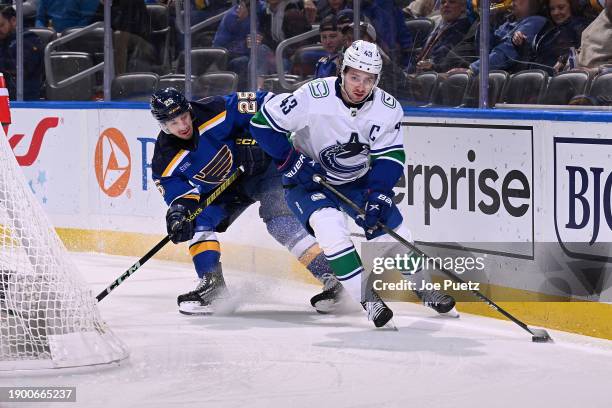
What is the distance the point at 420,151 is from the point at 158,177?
121cm

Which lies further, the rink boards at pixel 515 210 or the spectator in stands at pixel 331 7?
the spectator in stands at pixel 331 7

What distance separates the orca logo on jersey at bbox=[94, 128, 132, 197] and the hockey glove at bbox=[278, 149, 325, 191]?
2323 millimetres

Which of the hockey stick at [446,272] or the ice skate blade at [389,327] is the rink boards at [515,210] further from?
the ice skate blade at [389,327]

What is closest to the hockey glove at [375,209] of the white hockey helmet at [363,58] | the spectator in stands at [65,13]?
the white hockey helmet at [363,58]

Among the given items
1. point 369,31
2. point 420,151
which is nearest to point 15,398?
point 420,151

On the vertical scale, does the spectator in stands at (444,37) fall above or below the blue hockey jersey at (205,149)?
above

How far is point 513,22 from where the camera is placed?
5574mm

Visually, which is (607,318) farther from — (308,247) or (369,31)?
(369,31)

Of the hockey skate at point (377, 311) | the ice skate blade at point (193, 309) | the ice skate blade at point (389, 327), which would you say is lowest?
the ice skate blade at point (193, 309)

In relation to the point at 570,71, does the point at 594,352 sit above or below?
below

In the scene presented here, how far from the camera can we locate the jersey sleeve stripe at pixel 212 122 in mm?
5957

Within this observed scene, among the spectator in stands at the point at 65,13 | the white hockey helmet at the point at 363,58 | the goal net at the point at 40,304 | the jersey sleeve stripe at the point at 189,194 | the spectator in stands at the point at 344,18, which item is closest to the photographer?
the goal net at the point at 40,304

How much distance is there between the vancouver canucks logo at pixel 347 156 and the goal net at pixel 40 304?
1230 millimetres

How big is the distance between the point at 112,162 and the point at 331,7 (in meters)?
1.98
